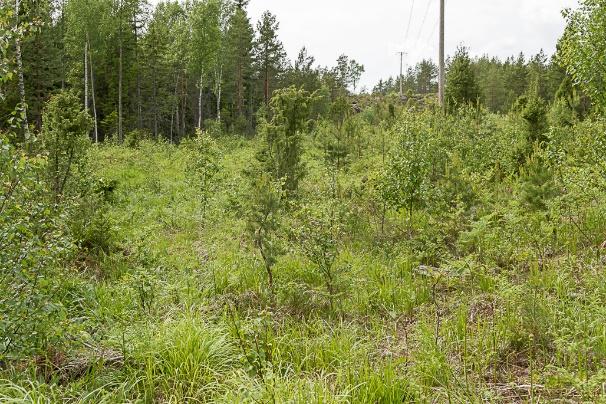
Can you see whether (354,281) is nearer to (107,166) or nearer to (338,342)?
(338,342)

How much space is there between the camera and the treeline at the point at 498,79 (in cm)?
2771

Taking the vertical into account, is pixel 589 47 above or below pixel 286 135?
above

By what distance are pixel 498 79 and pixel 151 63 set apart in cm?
3699

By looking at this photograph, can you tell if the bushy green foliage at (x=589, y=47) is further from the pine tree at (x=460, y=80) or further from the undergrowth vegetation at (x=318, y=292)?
the pine tree at (x=460, y=80)

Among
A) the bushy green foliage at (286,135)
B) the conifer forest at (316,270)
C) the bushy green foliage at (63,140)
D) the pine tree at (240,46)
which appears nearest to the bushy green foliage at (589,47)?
the conifer forest at (316,270)

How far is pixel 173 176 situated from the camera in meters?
17.9

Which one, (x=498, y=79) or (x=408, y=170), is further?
(x=498, y=79)

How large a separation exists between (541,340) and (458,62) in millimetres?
23581

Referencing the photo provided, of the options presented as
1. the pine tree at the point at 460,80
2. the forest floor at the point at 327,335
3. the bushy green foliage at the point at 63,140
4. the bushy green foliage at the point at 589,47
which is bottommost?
the forest floor at the point at 327,335

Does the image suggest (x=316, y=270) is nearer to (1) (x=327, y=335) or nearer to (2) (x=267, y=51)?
(1) (x=327, y=335)

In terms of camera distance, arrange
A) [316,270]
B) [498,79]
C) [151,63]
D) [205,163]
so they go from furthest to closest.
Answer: [498,79] < [151,63] < [205,163] < [316,270]

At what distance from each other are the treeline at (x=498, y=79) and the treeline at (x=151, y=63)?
1381 cm

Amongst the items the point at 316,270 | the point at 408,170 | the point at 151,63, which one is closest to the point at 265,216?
the point at 316,270

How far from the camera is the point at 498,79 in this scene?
2044 inches
